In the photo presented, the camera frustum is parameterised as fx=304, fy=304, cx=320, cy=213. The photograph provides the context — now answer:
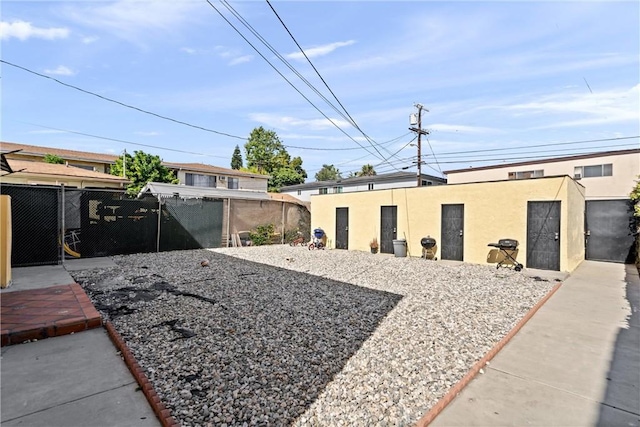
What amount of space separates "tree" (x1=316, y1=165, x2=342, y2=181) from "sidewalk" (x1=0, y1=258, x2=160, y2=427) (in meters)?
57.1

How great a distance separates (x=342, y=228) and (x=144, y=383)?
1206 cm

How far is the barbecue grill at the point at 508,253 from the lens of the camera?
8.81m

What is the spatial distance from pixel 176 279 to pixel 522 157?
23.7m

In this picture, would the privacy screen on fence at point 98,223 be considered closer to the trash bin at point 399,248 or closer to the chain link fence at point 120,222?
the chain link fence at point 120,222

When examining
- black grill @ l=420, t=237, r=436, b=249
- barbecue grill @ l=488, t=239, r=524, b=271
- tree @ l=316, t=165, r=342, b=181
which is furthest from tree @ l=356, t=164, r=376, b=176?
barbecue grill @ l=488, t=239, r=524, b=271

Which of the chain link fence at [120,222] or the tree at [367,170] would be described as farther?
the tree at [367,170]

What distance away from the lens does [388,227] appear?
12445 mm

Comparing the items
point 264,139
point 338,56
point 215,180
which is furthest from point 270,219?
point 264,139

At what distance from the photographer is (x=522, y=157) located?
21.6m

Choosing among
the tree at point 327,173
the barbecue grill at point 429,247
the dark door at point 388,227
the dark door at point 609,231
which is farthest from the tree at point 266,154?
the dark door at point 609,231

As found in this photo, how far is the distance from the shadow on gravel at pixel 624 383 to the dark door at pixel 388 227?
795 centimetres

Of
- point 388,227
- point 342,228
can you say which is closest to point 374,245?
point 388,227

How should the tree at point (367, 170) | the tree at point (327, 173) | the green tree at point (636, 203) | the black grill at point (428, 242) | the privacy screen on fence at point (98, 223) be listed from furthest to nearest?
the tree at point (327, 173) → the tree at point (367, 170) → the black grill at point (428, 242) → the green tree at point (636, 203) → the privacy screen on fence at point (98, 223)

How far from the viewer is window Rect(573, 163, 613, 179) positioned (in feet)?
53.7
